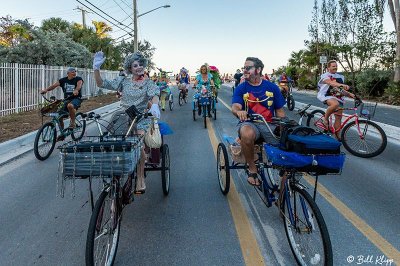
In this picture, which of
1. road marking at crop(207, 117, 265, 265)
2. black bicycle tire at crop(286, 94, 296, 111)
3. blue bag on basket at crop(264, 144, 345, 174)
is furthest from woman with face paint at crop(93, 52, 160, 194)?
black bicycle tire at crop(286, 94, 296, 111)

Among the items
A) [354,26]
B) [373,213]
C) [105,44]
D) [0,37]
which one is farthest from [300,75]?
[373,213]

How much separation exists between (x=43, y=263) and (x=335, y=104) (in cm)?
697

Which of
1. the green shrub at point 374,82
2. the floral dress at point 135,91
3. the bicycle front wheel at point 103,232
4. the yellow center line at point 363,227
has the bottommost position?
the yellow center line at point 363,227

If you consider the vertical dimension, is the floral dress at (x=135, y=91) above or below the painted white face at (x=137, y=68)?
below

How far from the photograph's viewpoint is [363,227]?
4125mm

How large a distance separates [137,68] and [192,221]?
7.21ft

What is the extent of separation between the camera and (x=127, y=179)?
157 inches

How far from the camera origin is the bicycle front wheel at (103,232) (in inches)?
111

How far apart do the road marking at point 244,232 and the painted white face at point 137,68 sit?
213cm

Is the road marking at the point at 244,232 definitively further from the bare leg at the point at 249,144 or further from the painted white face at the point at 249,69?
the painted white face at the point at 249,69

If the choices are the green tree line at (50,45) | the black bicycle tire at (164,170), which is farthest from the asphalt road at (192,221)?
the green tree line at (50,45)

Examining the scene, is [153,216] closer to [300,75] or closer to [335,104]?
[335,104]

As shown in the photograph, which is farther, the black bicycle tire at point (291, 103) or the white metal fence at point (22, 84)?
the black bicycle tire at point (291, 103)

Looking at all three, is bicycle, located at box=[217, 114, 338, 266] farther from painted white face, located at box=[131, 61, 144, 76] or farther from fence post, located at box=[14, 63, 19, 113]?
fence post, located at box=[14, 63, 19, 113]
